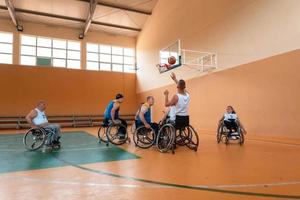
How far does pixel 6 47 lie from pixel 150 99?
8.60 metres

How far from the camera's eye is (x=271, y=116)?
4867mm

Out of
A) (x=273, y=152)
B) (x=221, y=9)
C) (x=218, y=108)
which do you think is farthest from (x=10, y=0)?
(x=273, y=152)

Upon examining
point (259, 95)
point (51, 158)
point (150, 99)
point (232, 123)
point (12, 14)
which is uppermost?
point (12, 14)

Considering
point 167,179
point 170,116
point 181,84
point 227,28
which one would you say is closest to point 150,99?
point 170,116

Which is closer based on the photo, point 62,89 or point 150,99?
point 150,99

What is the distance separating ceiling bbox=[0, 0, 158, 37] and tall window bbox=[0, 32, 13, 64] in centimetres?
81

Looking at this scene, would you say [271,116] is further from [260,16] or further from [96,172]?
[96,172]

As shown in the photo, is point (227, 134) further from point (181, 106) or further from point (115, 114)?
point (115, 114)

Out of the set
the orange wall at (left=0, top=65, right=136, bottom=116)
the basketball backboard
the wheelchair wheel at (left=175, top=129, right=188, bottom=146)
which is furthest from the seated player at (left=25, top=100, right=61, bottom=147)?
the orange wall at (left=0, top=65, right=136, bottom=116)

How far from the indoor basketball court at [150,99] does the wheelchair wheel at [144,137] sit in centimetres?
4

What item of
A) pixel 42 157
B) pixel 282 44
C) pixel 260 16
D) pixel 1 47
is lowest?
pixel 42 157

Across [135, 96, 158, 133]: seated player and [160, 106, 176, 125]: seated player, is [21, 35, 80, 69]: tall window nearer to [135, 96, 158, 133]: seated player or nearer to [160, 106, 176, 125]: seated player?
[135, 96, 158, 133]: seated player

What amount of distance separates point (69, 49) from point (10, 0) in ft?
9.66

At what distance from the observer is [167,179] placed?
2.27m
